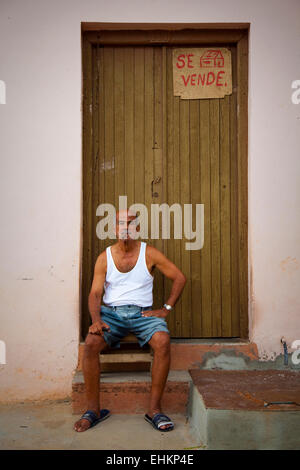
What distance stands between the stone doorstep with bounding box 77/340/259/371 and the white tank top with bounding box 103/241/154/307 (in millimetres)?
581

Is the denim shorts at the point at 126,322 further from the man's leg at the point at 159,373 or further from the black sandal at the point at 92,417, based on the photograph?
the black sandal at the point at 92,417

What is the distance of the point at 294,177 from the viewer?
151 inches

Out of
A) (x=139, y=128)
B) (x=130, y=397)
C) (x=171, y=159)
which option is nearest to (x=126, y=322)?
(x=130, y=397)

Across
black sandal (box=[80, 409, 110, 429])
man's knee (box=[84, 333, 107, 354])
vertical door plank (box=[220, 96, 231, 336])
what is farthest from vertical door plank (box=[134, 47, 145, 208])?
black sandal (box=[80, 409, 110, 429])

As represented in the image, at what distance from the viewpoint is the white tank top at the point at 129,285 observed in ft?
11.4

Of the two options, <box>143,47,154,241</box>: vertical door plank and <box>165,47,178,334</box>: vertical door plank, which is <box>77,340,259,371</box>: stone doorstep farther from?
<box>143,47,154,241</box>: vertical door plank

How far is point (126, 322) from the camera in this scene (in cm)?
344

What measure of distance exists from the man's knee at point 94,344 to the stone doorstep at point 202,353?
0.51 m

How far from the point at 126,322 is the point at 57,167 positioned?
5.06 feet

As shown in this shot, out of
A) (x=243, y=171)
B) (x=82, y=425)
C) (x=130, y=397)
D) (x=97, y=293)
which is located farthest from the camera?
(x=243, y=171)

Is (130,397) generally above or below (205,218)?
below

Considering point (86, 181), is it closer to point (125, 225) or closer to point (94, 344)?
point (125, 225)

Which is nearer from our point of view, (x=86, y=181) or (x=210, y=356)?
(x=210, y=356)

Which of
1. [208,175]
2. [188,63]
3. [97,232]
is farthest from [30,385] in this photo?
[188,63]
